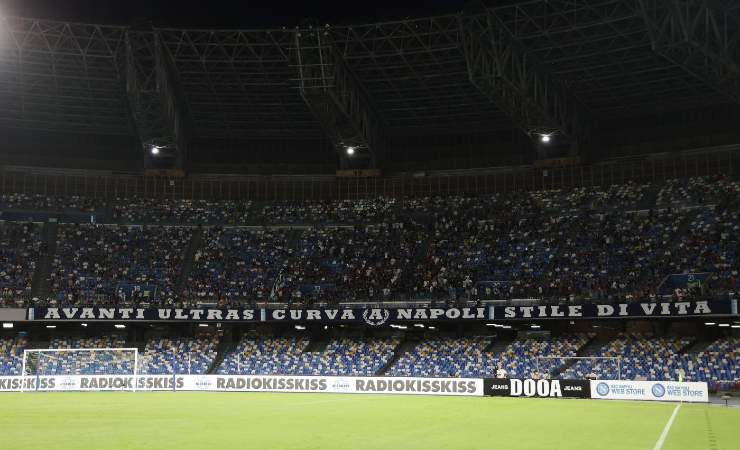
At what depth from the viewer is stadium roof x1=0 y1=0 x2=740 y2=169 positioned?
50.3m

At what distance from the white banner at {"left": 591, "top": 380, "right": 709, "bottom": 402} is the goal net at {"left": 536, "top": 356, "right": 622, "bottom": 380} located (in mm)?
3849

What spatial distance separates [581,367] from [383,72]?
84.4 feet

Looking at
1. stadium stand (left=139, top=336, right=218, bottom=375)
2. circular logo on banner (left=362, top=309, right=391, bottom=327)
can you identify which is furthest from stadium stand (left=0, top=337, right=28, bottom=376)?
circular logo on banner (left=362, top=309, right=391, bottom=327)

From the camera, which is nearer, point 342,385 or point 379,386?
point 379,386

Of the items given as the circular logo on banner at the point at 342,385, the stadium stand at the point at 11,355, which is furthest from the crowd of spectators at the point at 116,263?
the circular logo on banner at the point at 342,385

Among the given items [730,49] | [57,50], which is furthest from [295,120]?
[730,49]

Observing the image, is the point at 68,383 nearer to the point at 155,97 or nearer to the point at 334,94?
the point at 155,97

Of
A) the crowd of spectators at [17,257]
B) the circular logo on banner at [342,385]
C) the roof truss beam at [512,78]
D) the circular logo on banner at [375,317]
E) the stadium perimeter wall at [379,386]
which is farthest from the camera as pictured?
the crowd of spectators at [17,257]

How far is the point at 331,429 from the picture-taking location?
24.0 meters

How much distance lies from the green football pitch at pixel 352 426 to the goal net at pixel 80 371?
1728cm

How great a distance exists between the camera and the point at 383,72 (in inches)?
2386

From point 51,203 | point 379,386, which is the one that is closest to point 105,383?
point 379,386

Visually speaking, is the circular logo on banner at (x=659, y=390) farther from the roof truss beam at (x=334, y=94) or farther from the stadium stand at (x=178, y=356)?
the stadium stand at (x=178, y=356)

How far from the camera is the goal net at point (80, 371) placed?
177 ft
